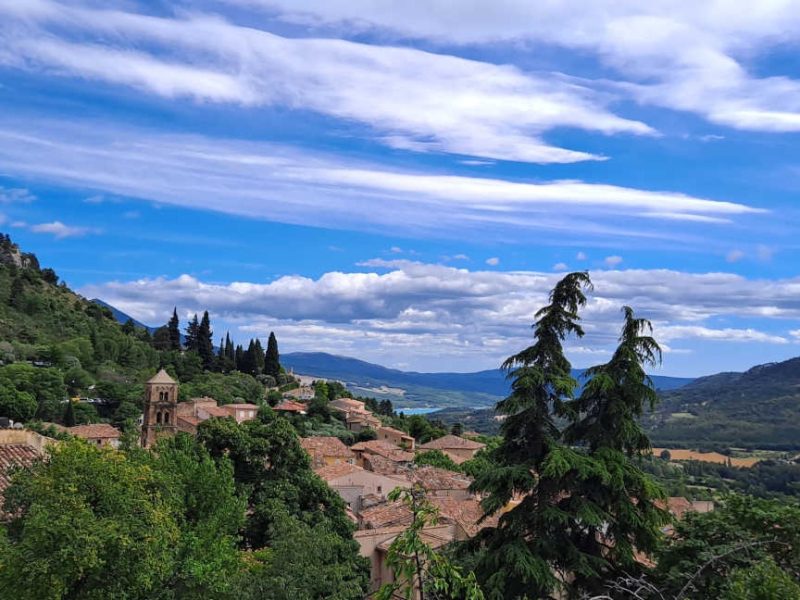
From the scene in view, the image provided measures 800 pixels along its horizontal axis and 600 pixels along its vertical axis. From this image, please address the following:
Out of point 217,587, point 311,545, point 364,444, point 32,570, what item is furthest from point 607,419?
point 364,444

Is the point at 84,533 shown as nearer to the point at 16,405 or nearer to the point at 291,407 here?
the point at 16,405

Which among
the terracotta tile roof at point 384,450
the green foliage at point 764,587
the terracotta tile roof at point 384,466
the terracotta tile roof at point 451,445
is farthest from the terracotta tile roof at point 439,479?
the green foliage at point 764,587

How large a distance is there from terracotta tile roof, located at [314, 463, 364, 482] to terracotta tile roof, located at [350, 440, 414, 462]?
13.8m

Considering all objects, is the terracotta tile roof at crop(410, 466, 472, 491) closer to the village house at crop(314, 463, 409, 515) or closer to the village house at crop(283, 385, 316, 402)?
the village house at crop(314, 463, 409, 515)

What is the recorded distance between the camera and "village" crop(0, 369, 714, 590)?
20250mm

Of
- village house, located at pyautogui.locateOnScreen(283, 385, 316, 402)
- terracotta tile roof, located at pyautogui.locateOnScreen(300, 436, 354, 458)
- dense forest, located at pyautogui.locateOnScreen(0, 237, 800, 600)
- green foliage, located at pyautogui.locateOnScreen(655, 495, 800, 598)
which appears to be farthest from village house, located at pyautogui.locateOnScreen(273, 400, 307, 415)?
green foliage, located at pyautogui.locateOnScreen(655, 495, 800, 598)

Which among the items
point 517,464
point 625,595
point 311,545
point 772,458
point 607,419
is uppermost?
point 607,419

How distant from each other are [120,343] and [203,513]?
95423 millimetres

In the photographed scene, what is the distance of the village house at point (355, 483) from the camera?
41031 millimetres

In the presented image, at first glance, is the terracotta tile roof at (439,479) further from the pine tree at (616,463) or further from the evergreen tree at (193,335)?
the evergreen tree at (193,335)

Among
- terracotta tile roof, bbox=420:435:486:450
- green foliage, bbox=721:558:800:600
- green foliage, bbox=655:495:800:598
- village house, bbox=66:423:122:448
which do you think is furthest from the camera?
terracotta tile roof, bbox=420:435:486:450

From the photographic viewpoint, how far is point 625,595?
1568cm

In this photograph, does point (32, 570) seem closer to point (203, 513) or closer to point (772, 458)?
point (203, 513)

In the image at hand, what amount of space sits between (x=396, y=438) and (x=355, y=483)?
34.8m
